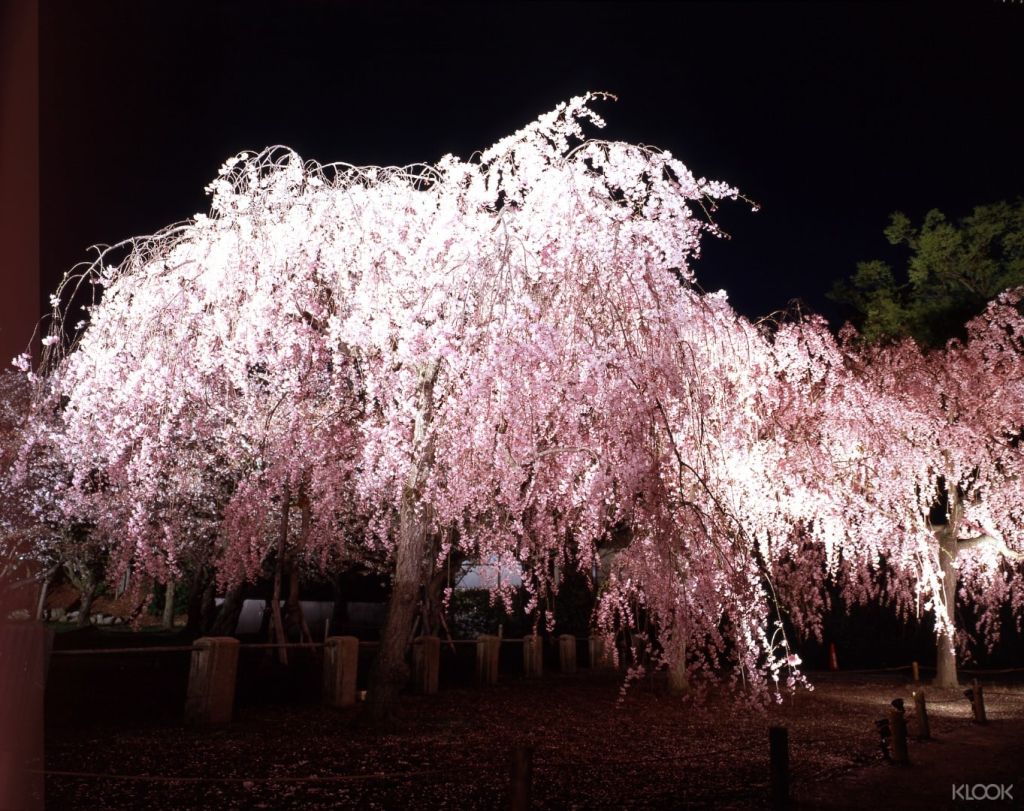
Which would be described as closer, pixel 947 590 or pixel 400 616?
pixel 400 616

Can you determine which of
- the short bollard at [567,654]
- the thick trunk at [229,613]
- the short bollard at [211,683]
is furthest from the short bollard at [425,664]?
the short bollard at [567,654]

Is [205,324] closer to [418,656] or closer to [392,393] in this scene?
[392,393]

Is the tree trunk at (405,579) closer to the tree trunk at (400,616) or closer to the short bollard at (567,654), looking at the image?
the tree trunk at (400,616)

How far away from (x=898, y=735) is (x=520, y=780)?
259 inches

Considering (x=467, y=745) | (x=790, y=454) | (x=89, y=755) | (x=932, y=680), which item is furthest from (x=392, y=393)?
(x=932, y=680)

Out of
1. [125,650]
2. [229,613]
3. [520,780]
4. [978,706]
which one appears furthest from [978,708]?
[229,613]

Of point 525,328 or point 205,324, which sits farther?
point 205,324

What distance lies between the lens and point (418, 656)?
52.0ft

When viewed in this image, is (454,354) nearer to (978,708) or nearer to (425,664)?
(425,664)

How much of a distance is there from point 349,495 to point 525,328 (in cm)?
710

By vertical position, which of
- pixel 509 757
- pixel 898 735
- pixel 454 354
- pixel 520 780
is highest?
pixel 454 354

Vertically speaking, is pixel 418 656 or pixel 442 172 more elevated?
pixel 442 172

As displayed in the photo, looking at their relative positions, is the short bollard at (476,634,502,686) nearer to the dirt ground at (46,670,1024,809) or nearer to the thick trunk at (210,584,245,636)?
the dirt ground at (46,670,1024,809)

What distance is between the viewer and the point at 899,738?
31.2ft
